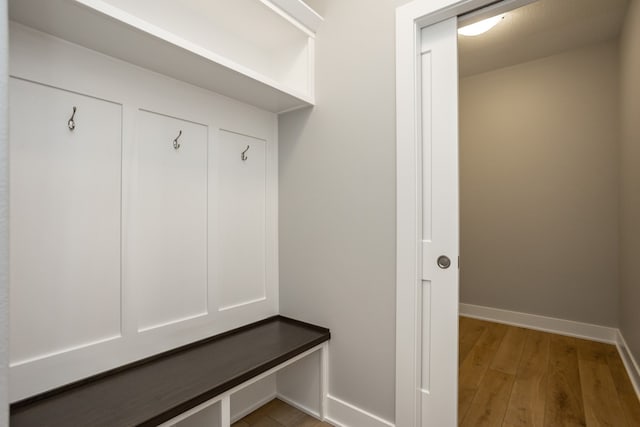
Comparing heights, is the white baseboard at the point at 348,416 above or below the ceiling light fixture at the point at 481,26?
below

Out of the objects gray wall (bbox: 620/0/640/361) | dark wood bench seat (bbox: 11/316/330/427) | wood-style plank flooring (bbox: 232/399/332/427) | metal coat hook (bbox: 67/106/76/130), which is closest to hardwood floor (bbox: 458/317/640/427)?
gray wall (bbox: 620/0/640/361)

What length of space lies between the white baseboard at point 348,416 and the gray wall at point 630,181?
171 centimetres

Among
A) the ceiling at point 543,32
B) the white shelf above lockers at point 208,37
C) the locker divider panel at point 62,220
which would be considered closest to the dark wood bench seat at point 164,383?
the locker divider panel at point 62,220

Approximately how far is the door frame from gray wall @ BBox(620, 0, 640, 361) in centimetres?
151

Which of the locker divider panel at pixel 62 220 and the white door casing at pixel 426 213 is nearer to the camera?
the locker divider panel at pixel 62 220

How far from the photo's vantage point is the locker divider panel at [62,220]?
3.32ft

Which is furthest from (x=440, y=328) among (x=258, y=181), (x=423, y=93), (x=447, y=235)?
(x=258, y=181)

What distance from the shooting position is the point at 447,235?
1.31 metres

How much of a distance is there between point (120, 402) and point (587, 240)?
3.44m

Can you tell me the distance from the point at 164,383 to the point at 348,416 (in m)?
0.94

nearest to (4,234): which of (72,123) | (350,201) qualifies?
(72,123)

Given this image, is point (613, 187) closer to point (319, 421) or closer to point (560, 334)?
point (560, 334)

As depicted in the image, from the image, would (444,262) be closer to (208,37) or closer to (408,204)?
(408,204)

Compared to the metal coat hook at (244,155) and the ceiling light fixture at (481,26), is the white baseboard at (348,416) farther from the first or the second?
the ceiling light fixture at (481,26)
